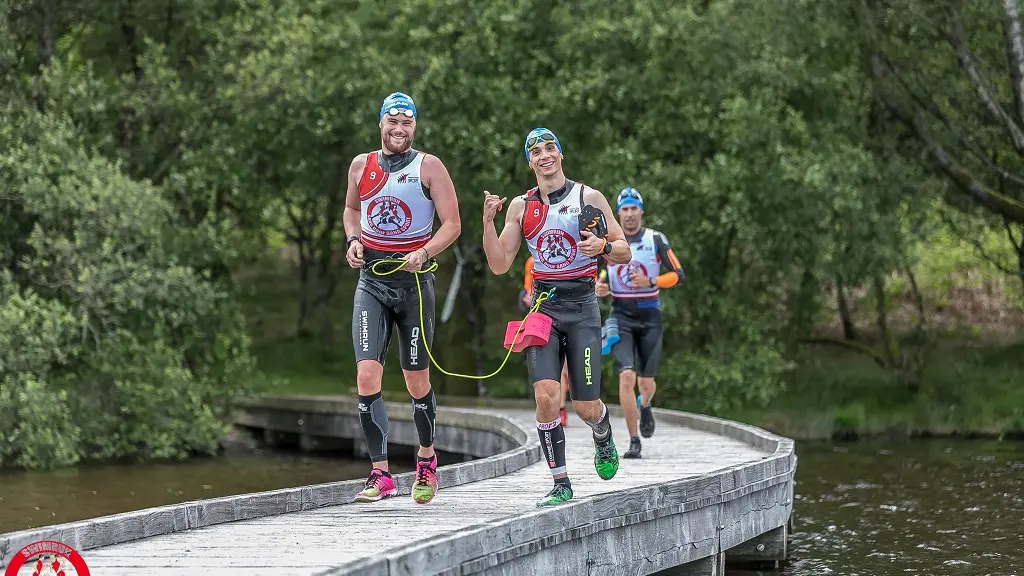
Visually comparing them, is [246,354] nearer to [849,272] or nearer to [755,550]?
[849,272]

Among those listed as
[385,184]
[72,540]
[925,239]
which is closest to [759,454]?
[385,184]

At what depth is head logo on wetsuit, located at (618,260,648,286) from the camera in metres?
15.6

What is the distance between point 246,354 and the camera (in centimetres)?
2839

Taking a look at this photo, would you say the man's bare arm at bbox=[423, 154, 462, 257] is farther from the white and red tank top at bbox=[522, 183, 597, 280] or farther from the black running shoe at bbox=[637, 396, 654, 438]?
the black running shoe at bbox=[637, 396, 654, 438]

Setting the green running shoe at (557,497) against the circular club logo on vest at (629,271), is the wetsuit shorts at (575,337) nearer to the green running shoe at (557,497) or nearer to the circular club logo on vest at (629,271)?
the green running shoe at (557,497)

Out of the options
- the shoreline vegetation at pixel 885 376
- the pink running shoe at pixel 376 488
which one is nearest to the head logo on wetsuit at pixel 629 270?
the pink running shoe at pixel 376 488

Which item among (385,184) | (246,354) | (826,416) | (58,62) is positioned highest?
(58,62)

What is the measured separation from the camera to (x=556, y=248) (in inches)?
420

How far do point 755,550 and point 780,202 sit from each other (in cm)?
1445

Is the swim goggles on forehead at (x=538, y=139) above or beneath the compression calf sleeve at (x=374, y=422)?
above

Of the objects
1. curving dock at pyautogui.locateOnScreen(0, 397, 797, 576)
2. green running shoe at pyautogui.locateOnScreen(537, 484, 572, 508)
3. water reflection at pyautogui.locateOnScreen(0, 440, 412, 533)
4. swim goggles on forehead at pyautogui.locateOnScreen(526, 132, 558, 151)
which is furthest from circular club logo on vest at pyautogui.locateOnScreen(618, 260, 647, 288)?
water reflection at pyautogui.locateOnScreen(0, 440, 412, 533)

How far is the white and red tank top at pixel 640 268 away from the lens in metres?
15.7

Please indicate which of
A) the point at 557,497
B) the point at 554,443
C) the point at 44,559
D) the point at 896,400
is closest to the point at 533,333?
the point at 554,443

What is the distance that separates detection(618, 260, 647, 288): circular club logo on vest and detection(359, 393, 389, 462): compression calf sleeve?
493 cm
